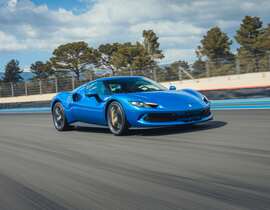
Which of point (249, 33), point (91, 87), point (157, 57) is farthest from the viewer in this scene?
point (157, 57)

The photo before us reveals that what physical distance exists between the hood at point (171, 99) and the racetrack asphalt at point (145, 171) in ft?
1.46

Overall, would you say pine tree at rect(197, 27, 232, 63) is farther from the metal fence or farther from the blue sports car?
the blue sports car

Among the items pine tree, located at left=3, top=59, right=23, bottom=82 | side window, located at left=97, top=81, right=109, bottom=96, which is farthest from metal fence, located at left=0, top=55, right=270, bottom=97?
pine tree, located at left=3, top=59, right=23, bottom=82

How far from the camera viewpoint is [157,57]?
195ft

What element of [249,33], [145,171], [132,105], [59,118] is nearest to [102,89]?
[132,105]

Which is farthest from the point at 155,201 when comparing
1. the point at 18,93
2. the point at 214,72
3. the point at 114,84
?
the point at 18,93

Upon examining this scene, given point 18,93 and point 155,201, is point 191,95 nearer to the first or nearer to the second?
point 155,201

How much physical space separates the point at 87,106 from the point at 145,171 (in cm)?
411

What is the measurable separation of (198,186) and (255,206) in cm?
75

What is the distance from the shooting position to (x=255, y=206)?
10.5 feet

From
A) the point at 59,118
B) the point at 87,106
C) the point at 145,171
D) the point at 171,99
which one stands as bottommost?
the point at 145,171

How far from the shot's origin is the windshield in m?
8.34

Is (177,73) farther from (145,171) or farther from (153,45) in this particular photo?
(153,45)

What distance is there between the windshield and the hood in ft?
1.51
